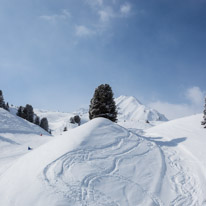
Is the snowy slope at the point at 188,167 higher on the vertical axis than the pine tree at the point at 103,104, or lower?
lower

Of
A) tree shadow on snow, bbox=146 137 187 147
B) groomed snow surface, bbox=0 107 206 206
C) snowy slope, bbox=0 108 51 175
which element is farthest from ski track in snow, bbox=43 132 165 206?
snowy slope, bbox=0 108 51 175

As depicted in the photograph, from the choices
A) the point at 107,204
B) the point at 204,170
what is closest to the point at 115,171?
the point at 107,204

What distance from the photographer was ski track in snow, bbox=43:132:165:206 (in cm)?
511

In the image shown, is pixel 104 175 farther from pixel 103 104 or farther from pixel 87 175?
pixel 103 104

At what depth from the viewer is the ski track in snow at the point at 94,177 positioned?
16.8ft

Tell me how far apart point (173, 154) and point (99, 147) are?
4956 mm

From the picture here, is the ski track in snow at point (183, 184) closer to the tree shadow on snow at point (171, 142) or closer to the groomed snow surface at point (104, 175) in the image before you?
the groomed snow surface at point (104, 175)

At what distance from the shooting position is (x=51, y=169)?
615 cm

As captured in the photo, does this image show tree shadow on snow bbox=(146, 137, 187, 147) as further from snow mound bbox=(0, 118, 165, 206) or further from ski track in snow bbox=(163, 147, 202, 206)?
snow mound bbox=(0, 118, 165, 206)

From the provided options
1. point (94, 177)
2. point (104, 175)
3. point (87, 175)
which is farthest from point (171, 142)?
point (87, 175)

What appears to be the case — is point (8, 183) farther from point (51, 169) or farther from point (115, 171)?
point (115, 171)

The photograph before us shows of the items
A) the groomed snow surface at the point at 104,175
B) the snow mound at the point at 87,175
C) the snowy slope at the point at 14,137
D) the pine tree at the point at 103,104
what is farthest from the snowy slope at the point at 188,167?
the snowy slope at the point at 14,137

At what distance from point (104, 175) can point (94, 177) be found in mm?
459

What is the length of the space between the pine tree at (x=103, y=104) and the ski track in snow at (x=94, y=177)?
13938 mm
